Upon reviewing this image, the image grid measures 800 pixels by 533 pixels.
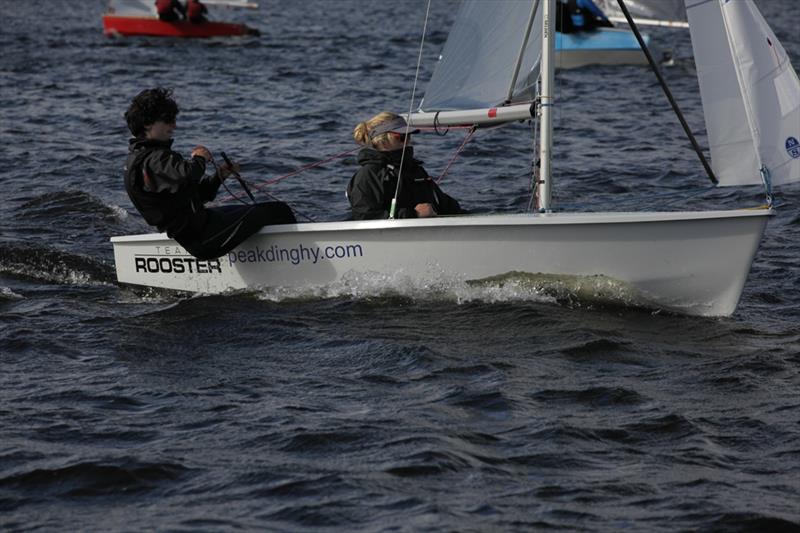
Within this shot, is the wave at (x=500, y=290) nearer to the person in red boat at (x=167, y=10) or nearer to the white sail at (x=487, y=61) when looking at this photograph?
the white sail at (x=487, y=61)

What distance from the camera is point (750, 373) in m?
6.71

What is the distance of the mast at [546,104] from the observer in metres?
7.80

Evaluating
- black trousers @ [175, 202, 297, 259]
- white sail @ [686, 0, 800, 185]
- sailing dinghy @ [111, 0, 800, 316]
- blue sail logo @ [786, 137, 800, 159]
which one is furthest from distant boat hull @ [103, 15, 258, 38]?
blue sail logo @ [786, 137, 800, 159]

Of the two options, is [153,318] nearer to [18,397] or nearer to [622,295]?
[18,397]

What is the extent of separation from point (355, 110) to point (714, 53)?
36.4 feet

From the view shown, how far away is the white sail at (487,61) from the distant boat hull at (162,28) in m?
20.5

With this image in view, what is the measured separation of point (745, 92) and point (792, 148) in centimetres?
42

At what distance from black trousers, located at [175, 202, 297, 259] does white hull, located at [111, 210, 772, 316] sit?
100 millimetres

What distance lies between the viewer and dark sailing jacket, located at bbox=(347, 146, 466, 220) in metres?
7.93

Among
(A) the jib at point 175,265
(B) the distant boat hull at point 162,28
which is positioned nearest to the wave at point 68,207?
(A) the jib at point 175,265

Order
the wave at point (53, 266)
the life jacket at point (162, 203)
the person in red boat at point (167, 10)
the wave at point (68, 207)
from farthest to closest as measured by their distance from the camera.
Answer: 1. the person in red boat at point (167, 10)
2. the wave at point (68, 207)
3. the wave at point (53, 266)
4. the life jacket at point (162, 203)

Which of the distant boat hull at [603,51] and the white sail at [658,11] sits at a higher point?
the white sail at [658,11]

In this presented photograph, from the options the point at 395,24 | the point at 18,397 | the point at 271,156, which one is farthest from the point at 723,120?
the point at 395,24

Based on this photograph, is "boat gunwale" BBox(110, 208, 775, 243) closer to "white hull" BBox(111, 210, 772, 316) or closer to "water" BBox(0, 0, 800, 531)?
"white hull" BBox(111, 210, 772, 316)
